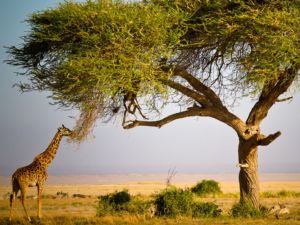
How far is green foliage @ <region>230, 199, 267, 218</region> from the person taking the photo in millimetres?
10102

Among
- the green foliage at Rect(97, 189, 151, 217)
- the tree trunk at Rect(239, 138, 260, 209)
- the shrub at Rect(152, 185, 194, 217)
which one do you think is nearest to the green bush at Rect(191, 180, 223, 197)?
the tree trunk at Rect(239, 138, 260, 209)

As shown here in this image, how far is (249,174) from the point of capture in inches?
428

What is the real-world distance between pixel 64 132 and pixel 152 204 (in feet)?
12.4

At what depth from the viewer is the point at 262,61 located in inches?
385

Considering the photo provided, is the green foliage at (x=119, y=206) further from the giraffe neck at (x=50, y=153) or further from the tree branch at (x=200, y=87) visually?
the tree branch at (x=200, y=87)

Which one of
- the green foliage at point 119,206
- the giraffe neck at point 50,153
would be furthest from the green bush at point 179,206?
the giraffe neck at point 50,153

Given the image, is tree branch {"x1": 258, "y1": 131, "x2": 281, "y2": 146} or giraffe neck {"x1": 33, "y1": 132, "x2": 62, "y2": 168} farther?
tree branch {"x1": 258, "y1": 131, "x2": 281, "y2": 146}

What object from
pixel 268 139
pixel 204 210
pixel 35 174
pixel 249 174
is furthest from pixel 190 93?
pixel 35 174

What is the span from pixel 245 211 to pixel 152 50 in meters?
6.13

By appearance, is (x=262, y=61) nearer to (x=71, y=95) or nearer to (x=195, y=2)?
(x=195, y=2)

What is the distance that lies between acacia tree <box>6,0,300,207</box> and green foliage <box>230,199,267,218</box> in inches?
18.0

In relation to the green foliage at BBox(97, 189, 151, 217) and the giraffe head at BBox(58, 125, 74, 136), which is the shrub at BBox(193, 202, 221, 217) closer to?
the green foliage at BBox(97, 189, 151, 217)

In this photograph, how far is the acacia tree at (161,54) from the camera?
8.23m

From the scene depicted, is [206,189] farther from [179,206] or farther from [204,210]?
[179,206]
